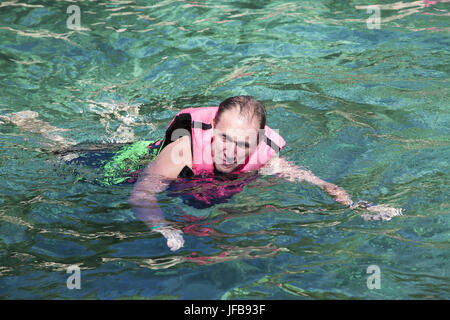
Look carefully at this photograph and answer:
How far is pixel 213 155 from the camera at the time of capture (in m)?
3.86

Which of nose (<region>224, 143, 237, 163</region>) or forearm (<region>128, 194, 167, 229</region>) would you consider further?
nose (<region>224, 143, 237, 163</region>)

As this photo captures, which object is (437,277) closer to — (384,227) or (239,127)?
(384,227)

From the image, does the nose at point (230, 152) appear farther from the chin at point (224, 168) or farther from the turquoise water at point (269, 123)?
the turquoise water at point (269, 123)

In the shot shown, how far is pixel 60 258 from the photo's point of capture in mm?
3252

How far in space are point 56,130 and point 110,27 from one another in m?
2.52

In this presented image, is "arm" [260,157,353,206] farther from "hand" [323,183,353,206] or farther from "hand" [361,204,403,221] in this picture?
"hand" [361,204,403,221]

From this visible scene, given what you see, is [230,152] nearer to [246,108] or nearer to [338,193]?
[246,108]

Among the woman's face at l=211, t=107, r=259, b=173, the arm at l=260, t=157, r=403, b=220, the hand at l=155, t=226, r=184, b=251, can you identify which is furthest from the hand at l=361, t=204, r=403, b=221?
the hand at l=155, t=226, r=184, b=251

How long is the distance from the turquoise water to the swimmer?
119mm

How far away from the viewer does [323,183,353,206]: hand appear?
3781mm

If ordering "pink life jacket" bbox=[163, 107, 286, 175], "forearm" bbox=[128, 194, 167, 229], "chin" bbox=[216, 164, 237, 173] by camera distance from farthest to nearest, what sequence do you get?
1. "pink life jacket" bbox=[163, 107, 286, 175]
2. "chin" bbox=[216, 164, 237, 173]
3. "forearm" bbox=[128, 194, 167, 229]

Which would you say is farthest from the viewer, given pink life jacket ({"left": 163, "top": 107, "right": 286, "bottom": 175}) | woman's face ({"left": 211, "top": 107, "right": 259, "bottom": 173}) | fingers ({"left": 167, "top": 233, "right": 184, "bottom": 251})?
pink life jacket ({"left": 163, "top": 107, "right": 286, "bottom": 175})

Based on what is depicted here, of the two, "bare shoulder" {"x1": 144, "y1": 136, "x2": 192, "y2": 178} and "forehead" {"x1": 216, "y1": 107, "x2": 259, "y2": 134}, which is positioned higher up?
"forehead" {"x1": 216, "y1": 107, "x2": 259, "y2": 134}

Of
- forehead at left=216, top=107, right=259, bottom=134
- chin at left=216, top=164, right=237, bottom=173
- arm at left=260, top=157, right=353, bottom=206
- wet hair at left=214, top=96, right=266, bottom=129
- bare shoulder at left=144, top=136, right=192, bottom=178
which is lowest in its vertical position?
arm at left=260, top=157, right=353, bottom=206
